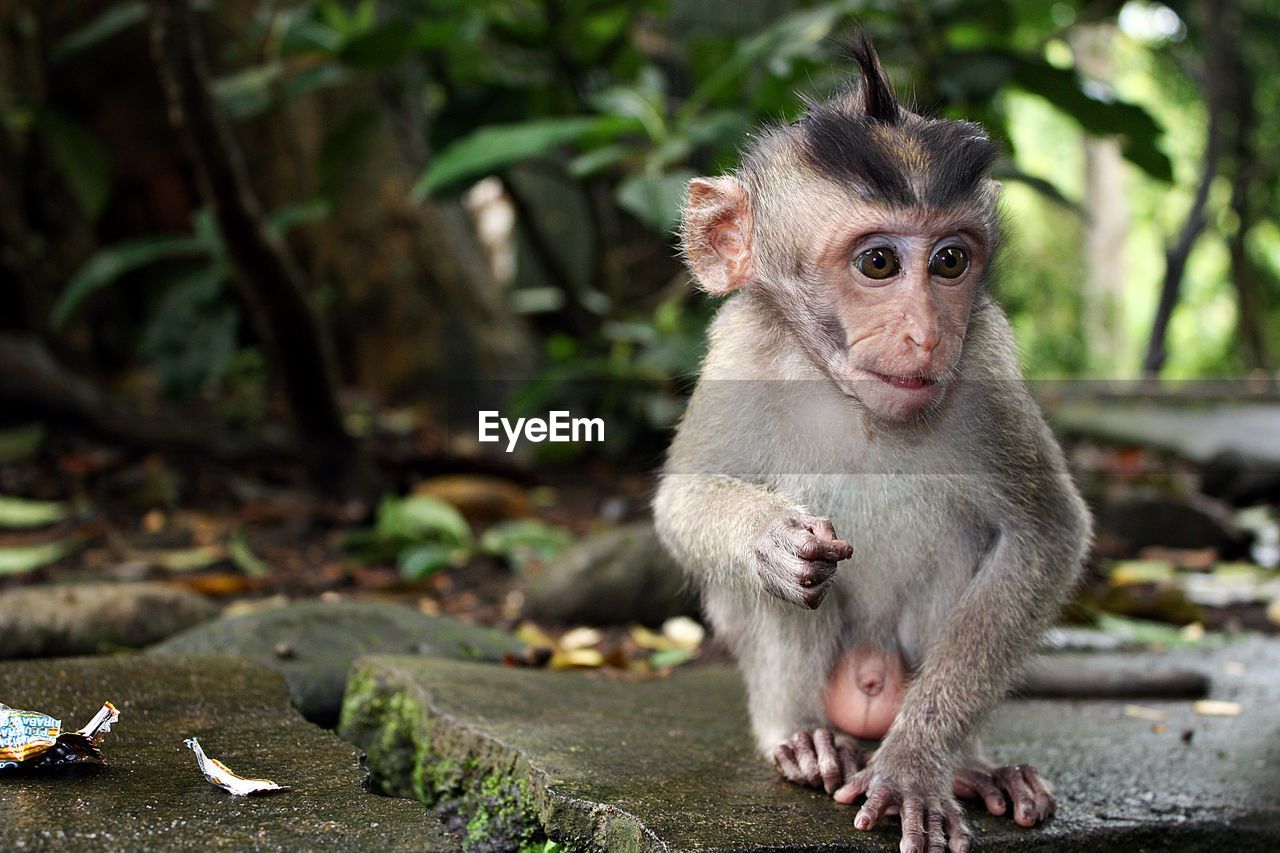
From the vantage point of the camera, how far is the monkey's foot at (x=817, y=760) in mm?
2773

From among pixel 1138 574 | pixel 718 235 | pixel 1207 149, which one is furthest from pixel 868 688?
pixel 1207 149

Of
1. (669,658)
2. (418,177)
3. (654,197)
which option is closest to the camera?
(669,658)

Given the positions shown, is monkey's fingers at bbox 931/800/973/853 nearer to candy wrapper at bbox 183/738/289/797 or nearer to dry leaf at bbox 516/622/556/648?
candy wrapper at bbox 183/738/289/797

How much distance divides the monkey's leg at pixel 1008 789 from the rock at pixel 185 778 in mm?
1230

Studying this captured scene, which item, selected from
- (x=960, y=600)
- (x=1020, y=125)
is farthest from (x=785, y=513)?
(x=1020, y=125)

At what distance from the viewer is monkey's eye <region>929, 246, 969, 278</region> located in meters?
2.56

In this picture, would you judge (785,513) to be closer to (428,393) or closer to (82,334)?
(428,393)

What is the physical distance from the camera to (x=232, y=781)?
227 centimetres

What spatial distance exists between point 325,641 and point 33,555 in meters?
2.31

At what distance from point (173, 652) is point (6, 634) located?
0.61m

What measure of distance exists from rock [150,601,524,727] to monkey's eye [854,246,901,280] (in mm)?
1817

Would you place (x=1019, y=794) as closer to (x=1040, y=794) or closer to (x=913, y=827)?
(x=1040, y=794)

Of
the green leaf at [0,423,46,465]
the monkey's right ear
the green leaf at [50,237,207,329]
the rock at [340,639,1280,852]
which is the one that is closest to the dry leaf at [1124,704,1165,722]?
the rock at [340,639,1280,852]

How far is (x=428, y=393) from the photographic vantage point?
8.26m
